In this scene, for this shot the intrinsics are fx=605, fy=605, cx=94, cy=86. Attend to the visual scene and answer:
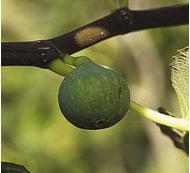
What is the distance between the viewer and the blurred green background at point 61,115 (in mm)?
3762

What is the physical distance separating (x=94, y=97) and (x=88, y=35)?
0.52 feet

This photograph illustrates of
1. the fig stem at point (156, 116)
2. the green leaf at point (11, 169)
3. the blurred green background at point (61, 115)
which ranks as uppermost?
the fig stem at point (156, 116)

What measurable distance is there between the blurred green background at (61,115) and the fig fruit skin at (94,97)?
7.16ft

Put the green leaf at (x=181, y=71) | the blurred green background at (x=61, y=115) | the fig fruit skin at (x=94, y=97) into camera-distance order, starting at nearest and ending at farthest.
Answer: the fig fruit skin at (x=94, y=97), the green leaf at (x=181, y=71), the blurred green background at (x=61, y=115)

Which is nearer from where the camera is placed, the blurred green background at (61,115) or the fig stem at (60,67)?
the fig stem at (60,67)

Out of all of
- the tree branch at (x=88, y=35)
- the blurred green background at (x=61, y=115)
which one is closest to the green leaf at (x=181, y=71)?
the tree branch at (x=88, y=35)

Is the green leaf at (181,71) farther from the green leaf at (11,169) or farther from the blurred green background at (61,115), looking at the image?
the blurred green background at (61,115)

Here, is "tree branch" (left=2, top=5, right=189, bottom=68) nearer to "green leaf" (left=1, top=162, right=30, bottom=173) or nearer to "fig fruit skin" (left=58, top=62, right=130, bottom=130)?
"fig fruit skin" (left=58, top=62, right=130, bottom=130)

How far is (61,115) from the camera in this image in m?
4.11

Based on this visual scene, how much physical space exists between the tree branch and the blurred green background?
2.08 meters

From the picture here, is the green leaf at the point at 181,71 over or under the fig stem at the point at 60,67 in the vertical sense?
under

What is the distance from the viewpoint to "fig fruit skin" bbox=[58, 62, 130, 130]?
104cm

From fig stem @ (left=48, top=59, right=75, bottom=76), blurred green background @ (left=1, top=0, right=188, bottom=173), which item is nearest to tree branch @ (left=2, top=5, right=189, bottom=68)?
fig stem @ (left=48, top=59, right=75, bottom=76)

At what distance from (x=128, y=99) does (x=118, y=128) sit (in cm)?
334
